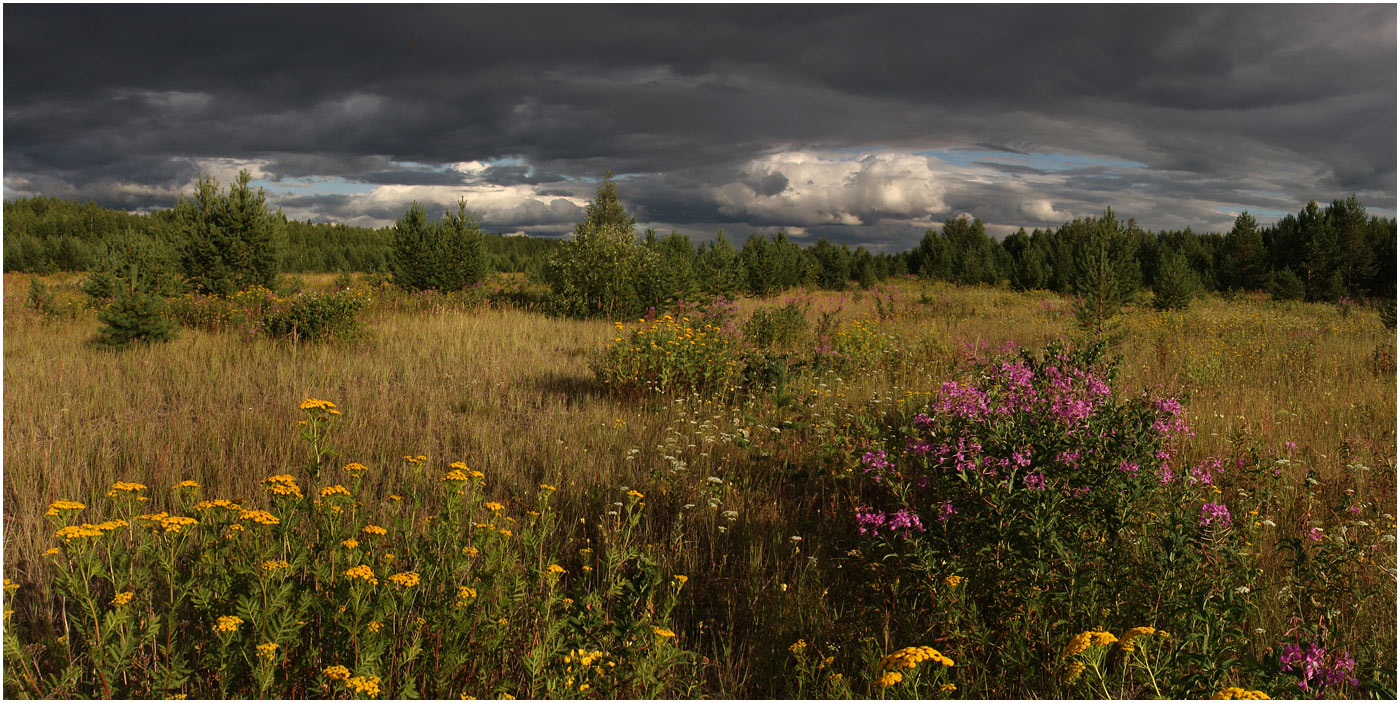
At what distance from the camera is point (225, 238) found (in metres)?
16.0

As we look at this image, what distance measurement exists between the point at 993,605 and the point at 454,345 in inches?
313

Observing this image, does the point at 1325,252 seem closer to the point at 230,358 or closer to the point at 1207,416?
the point at 1207,416

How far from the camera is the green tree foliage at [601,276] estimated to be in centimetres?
1489

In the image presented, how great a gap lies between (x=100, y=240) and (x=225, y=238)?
85.4ft

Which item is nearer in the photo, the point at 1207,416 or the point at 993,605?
the point at 993,605

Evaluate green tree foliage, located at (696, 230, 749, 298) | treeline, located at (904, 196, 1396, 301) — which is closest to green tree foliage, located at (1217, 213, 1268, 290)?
treeline, located at (904, 196, 1396, 301)

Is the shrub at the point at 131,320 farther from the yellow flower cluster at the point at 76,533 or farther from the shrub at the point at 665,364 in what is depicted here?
the yellow flower cluster at the point at 76,533

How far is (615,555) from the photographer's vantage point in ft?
7.02

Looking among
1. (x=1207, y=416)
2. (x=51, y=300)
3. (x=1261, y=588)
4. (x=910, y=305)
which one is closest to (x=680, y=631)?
(x=1261, y=588)

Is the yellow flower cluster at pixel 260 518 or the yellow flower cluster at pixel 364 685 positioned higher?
the yellow flower cluster at pixel 260 518

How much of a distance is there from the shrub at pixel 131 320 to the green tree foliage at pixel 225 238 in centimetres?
805

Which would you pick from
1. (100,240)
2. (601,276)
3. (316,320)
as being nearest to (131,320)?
(316,320)

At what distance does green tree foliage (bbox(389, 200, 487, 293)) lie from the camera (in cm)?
2081

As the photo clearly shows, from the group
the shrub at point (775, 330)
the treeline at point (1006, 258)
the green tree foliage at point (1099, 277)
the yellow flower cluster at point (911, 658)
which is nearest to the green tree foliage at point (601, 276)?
the treeline at point (1006, 258)
